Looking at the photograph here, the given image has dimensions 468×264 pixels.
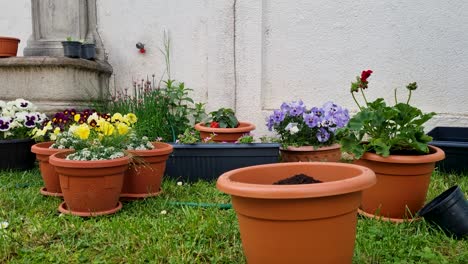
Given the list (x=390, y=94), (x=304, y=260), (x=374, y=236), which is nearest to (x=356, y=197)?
(x=304, y=260)

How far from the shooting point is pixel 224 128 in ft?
11.0

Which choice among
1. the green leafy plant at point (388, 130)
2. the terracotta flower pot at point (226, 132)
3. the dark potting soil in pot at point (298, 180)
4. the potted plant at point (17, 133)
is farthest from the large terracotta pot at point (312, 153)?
the potted plant at point (17, 133)

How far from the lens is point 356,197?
54.0 inches

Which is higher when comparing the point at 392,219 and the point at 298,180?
the point at 298,180

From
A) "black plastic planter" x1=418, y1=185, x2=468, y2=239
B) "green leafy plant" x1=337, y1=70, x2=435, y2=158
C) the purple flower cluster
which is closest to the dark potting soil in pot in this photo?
Answer: "green leafy plant" x1=337, y1=70, x2=435, y2=158

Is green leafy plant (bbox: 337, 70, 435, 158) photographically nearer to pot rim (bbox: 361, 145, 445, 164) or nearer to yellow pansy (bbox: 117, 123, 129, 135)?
pot rim (bbox: 361, 145, 445, 164)

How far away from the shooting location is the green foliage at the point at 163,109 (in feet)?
12.8

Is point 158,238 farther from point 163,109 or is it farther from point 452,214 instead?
point 163,109

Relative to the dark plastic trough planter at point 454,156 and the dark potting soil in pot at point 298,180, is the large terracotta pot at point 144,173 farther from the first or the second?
the dark plastic trough planter at point 454,156

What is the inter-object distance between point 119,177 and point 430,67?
2.96m

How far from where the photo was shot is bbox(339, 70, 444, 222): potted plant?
80.9 inches

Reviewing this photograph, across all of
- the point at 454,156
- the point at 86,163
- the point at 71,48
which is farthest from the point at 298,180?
the point at 71,48

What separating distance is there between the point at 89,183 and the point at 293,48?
254 cm

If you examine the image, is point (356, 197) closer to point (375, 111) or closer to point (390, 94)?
point (375, 111)
